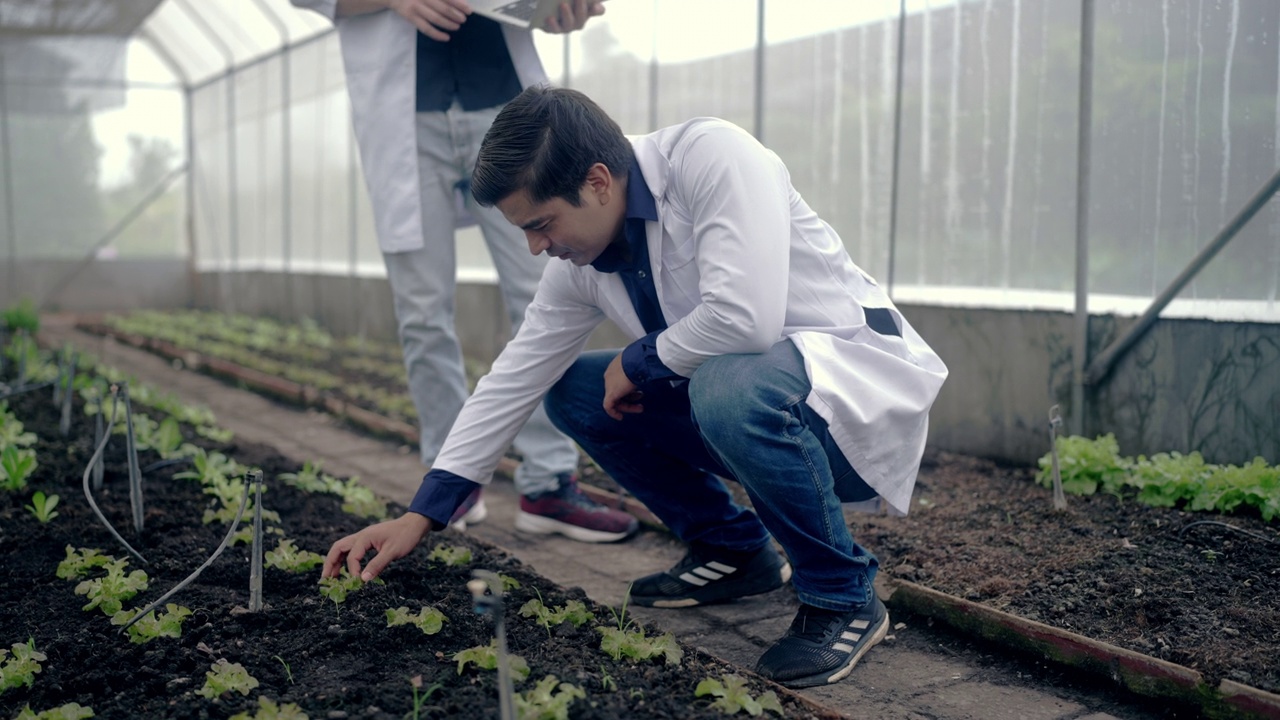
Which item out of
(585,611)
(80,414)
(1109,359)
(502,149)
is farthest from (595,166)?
(80,414)

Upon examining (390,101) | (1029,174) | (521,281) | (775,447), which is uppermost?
(390,101)

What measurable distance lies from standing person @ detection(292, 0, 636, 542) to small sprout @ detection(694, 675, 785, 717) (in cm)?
149

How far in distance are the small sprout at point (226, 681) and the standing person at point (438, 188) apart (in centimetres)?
136

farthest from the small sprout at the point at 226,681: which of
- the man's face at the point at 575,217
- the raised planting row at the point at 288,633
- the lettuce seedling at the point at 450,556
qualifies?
the man's face at the point at 575,217

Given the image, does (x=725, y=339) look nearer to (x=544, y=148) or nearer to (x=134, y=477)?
(x=544, y=148)

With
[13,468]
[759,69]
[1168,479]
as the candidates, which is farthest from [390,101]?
[1168,479]

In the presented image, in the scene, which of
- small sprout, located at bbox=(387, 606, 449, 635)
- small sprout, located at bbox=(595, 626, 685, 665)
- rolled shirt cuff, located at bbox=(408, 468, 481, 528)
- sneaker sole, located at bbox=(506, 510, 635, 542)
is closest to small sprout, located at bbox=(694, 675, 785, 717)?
small sprout, located at bbox=(595, 626, 685, 665)

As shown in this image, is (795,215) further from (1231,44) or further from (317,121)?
(317,121)

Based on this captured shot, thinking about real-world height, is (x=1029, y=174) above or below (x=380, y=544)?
above

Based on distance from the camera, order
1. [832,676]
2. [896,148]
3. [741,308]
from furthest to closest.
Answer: [896,148], [832,676], [741,308]

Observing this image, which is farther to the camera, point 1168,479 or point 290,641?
point 1168,479

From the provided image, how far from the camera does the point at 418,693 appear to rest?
187 cm

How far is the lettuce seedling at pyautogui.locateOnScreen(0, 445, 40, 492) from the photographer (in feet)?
10.2

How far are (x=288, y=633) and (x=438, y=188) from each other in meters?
1.60
